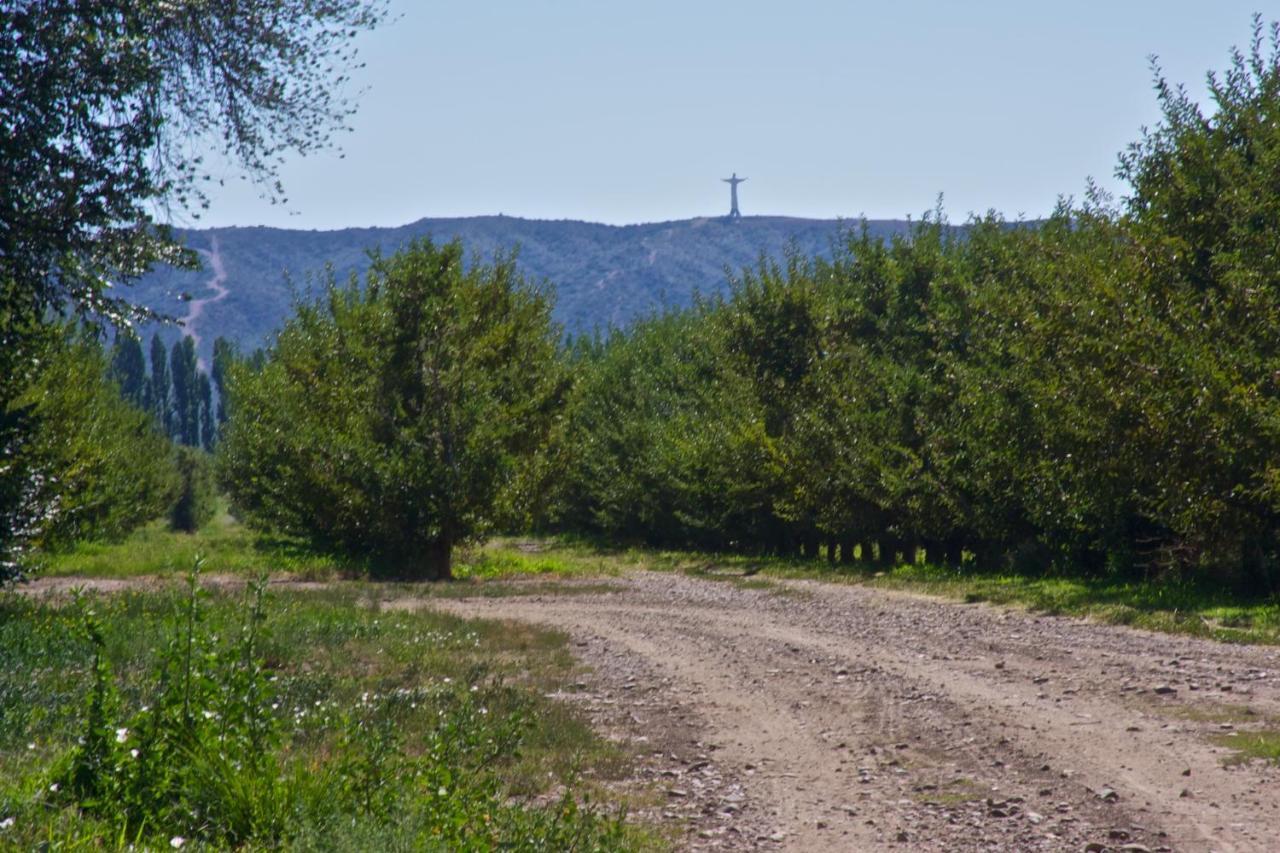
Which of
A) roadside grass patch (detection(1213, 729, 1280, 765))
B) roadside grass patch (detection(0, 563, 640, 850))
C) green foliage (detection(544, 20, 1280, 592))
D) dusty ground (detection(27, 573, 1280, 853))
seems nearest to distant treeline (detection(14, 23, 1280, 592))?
green foliage (detection(544, 20, 1280, 592))

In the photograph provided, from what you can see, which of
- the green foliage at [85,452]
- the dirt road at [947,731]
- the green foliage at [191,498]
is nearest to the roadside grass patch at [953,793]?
the dirt road at [947,731]

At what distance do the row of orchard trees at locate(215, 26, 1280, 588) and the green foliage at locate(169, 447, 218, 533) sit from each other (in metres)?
38.7

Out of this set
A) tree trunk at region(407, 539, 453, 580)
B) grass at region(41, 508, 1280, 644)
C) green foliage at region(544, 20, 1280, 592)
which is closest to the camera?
grass at region(41, 508, 1280, 644)

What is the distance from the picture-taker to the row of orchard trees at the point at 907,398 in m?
19.3

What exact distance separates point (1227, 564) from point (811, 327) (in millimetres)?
18997

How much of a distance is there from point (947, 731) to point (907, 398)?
21587 mm

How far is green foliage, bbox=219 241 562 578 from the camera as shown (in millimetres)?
29688

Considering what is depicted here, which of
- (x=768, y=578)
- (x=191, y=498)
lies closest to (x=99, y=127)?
(x=768, y=578)

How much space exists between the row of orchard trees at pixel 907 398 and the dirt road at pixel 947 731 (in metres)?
4.67

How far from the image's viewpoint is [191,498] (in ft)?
281

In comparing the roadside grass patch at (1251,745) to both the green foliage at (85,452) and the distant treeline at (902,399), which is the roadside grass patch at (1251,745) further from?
the green foliage at (85,452)

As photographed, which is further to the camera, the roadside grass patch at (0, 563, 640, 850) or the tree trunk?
the tree trunk

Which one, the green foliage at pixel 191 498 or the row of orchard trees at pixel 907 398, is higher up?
the row of orchard trees at pixel 907 398

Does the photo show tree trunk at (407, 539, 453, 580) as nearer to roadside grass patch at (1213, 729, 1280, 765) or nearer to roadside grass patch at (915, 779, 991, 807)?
roadside grass patch at (915, 779, 991, 807)
